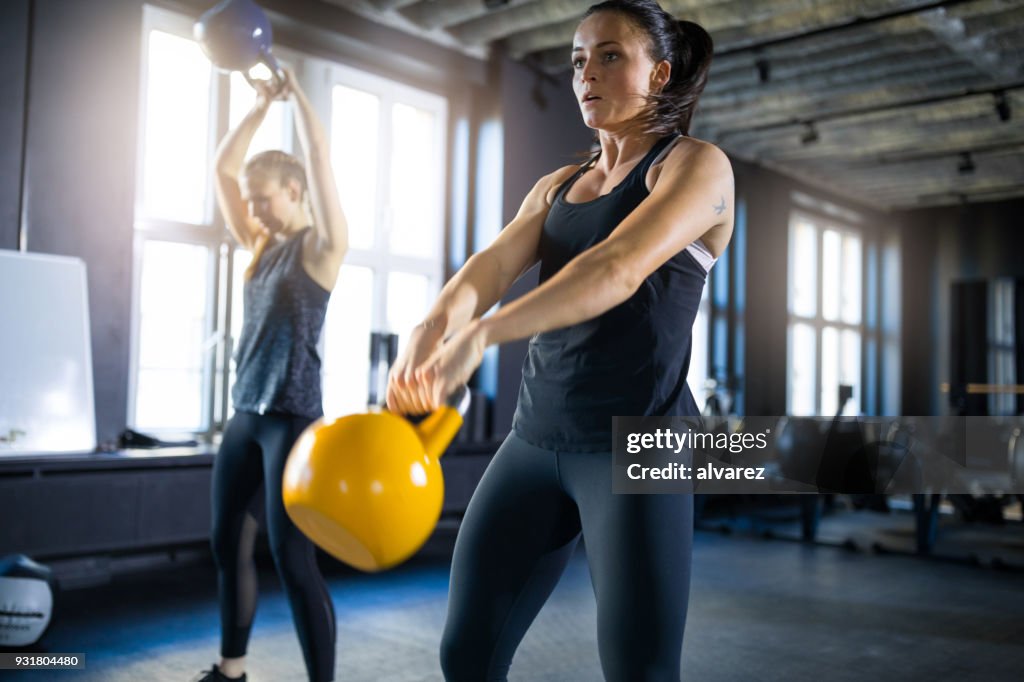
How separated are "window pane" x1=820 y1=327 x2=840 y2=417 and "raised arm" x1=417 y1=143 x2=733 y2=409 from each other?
961 cm

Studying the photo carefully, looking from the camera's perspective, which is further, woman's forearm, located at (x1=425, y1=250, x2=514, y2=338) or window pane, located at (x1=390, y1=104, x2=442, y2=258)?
window pane, located at (x1=390, y1=104, x2=442, y2=258)

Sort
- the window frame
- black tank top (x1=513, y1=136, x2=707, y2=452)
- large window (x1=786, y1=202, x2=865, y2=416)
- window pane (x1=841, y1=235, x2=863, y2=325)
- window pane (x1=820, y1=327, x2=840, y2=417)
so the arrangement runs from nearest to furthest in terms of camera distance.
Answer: black tank top (x1=513, y1=136, x2=707, y2=452) → the window frame → large window (x1=786, y1=202, x2=865, y2=416) → window pane (x1=820, y1=327, x2=840, y2=417) → window pane (x1=841, y1=235, x2=863, y2=325)

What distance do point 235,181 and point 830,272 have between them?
29.9 feet

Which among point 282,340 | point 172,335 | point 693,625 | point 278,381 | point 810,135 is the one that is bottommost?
point 693,625

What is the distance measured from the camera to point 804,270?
10.2 m

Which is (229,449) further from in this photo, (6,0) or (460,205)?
(460,205)

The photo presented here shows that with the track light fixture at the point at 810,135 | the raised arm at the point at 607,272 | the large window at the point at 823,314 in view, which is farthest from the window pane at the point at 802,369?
the raised arm at the point at 607,272

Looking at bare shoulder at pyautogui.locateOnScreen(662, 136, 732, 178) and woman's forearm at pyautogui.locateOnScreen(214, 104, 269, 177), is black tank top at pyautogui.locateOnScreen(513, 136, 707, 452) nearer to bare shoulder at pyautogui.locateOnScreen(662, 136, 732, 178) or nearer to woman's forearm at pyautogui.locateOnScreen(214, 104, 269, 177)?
bare shoulder at pyautogui.locateOnScreen(662, 136, 732, 178)

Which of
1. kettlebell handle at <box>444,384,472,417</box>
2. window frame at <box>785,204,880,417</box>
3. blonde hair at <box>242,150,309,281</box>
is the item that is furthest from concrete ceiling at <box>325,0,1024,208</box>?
kettlebell handle at <box>444,384,472,417</box>

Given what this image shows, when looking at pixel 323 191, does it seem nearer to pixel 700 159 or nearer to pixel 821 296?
pixel 700 159

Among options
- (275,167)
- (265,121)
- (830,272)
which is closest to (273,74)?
(275,167)

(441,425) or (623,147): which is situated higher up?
(623,147)

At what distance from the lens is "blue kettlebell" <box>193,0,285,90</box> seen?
2.58m

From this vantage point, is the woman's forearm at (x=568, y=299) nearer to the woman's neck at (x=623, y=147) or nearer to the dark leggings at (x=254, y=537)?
the woman's neck at (x=623, y=147)
